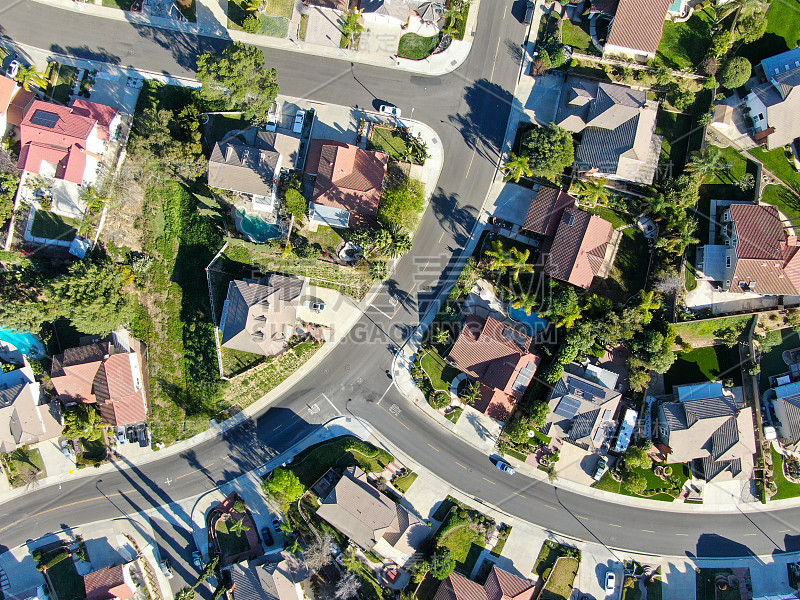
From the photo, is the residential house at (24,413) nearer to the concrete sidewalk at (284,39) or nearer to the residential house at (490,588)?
the concrete sidewalk at (284,39)

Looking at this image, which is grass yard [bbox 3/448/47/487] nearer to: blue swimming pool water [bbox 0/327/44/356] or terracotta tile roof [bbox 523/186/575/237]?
blue swimming pool water [bbox 0/327/44/356]

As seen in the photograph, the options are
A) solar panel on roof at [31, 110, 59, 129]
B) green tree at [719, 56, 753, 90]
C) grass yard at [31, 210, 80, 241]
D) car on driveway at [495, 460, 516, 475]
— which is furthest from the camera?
grass yard at [31, 210, 80, 241]

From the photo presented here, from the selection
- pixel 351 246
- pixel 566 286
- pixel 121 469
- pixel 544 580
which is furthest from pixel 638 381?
pixel 121 469

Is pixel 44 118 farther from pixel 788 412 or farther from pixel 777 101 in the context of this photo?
pixel 788 412

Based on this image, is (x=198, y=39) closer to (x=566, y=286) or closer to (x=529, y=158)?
(x=529, y=158)

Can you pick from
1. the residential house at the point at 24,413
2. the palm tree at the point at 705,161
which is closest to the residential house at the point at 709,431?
the palm tree at the point at 705,161

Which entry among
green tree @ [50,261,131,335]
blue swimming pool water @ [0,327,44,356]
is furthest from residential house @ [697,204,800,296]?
blue swimming pool water @ [0,327,44,356]
